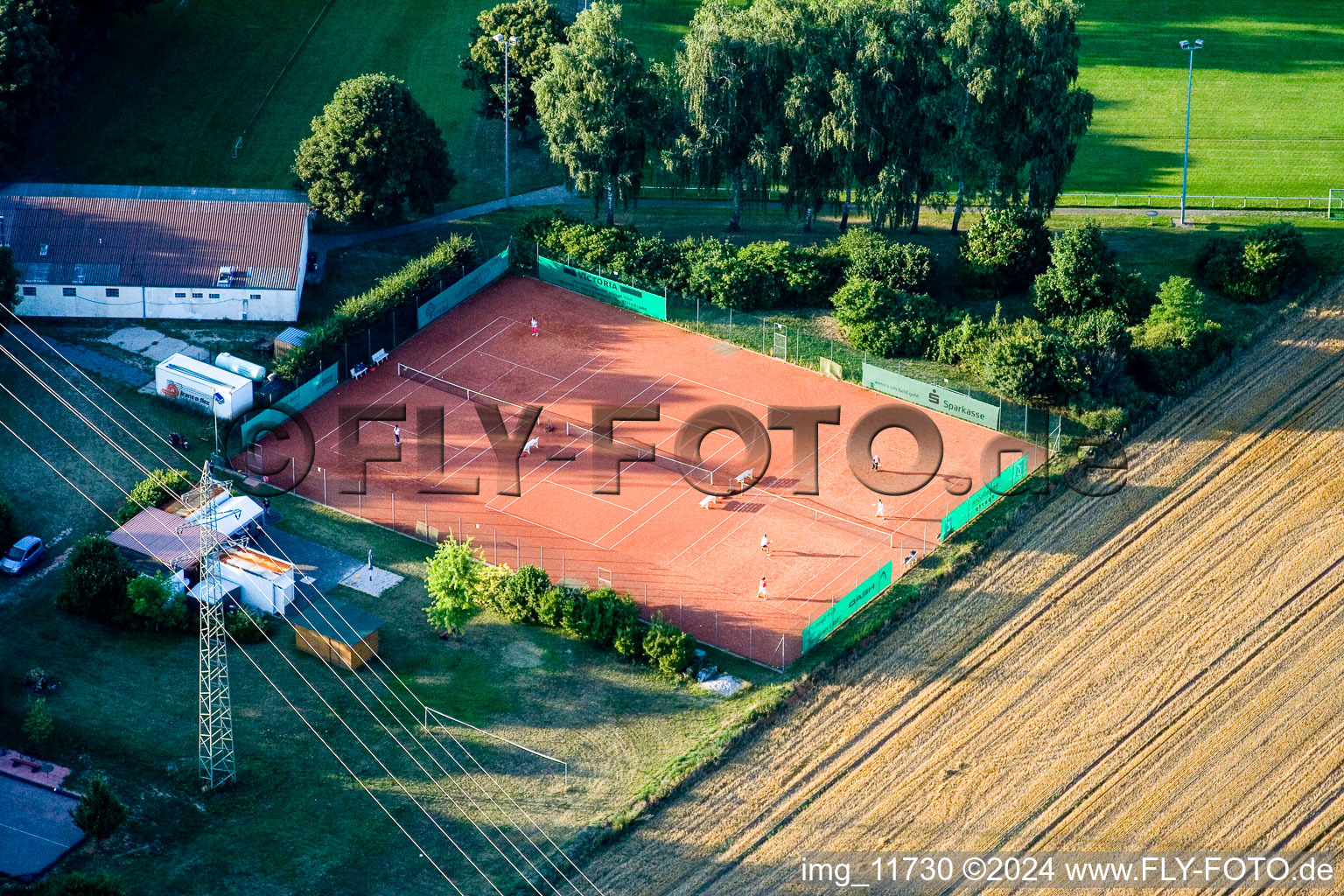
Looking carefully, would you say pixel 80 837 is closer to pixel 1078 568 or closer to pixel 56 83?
pixel 1078 568

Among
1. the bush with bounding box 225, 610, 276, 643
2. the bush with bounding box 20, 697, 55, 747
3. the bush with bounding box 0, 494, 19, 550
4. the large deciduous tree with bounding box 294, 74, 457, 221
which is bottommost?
the bush with bounding box 20, 697, 55, 747

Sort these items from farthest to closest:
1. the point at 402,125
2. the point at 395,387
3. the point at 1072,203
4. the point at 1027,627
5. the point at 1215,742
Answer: the point at 1072,203, the point at 402,125, the point at 395,387, the point at 1027,627, the point at 1215,742

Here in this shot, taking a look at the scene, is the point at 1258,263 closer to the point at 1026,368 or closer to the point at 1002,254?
the point at 1002,254

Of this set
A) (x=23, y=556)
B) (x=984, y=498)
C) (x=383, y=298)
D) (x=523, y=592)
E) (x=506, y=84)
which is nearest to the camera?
Result: (x=523, y=592)

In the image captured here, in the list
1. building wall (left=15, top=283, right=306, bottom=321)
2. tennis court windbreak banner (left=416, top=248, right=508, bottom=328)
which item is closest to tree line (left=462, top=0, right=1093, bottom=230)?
tennis court windbreak banner (left=416, top=248, right=508, bottom=328)

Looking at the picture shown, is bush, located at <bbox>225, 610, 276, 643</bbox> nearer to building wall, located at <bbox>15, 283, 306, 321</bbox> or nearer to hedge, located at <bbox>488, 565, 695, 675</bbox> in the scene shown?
hedge, located at <bbox>488, 565, 695, 675</bbox>

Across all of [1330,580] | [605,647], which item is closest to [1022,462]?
[1330,580]

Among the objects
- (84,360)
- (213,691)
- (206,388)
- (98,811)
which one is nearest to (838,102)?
(206,388)
